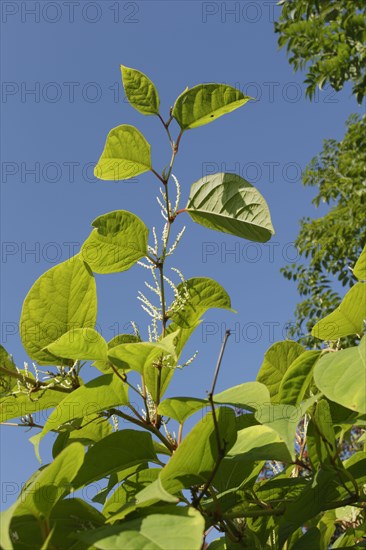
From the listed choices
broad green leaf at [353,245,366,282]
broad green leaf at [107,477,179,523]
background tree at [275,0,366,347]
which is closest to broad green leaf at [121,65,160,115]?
broad green leaf at [353,245,366,282]

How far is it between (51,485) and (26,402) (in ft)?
1.00

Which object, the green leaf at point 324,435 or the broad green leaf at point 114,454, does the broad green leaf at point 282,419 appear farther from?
the broad green leaf at point 114,454

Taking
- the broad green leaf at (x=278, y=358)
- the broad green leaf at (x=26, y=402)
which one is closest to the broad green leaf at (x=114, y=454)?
the broad green leaf at (x=26, y=402)

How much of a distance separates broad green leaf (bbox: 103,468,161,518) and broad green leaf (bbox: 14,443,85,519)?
0.72 feet

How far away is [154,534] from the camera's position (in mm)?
577

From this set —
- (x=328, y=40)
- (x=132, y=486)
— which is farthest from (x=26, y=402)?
(x=328, y=40)

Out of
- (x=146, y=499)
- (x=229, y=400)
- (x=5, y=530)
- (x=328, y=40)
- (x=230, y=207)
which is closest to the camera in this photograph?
(x=5, y=530)

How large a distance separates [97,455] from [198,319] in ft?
0.99

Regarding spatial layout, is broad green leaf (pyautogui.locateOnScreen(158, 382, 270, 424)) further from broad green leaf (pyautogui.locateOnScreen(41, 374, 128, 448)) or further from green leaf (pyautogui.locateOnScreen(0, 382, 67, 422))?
green leaf (pyautogui.locateOnScreen(0, 382, 67, 422))

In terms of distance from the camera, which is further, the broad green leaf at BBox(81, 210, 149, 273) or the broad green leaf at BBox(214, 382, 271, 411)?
the broad green leaf at BBox(81, 210, 149, 273)

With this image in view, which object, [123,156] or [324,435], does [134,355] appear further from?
[123,156]

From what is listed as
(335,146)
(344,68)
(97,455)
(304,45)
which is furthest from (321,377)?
(335,146)

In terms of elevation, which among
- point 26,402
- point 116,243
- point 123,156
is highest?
point 123,156

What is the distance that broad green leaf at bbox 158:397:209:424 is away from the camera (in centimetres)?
79
